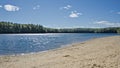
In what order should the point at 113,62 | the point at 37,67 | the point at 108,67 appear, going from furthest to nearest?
the point at 37,67 < the point at 113,62 < the point at 108,67

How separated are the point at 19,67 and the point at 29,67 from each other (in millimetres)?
Result: 977

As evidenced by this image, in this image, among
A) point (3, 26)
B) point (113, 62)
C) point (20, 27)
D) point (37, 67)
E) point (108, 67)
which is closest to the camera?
point (108, 67)

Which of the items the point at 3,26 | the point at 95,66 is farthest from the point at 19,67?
the point at 3,26

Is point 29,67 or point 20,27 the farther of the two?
point 20,27

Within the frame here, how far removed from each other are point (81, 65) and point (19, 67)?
5.35 meters

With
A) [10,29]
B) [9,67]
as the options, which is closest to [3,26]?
[10,29]

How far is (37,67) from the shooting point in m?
16.6

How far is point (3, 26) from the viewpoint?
578 feet

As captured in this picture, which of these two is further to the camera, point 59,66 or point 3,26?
point 3,26

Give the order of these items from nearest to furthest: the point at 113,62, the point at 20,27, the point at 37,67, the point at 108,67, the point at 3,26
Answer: the point at 108,67 < the point at 113,62 < the point at 37,67 < the point at 3,26 < the point at 20,27

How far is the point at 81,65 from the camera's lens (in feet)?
50.8

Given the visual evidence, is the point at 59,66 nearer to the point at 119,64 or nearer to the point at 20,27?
the point at 119,64

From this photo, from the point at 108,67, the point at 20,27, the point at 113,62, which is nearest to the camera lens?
the point at 108,67

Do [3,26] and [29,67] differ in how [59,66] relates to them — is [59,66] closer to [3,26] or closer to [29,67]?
[29,67]
